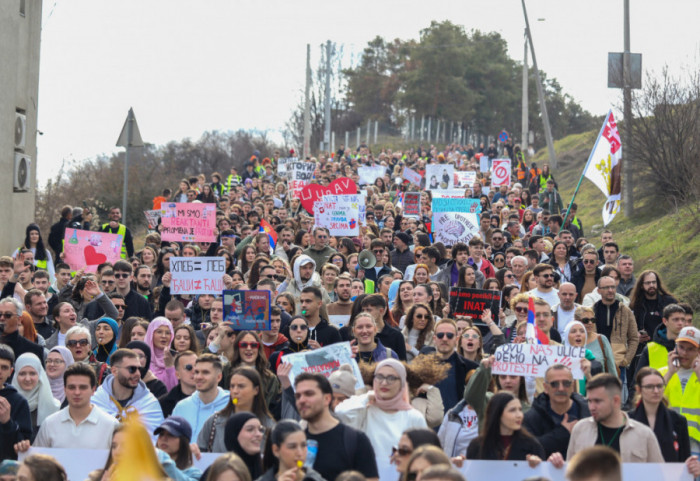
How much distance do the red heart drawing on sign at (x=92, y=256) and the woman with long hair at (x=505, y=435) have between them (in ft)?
33.8

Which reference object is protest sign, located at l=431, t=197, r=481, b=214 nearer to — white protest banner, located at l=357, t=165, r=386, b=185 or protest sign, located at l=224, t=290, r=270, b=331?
protest sign, located at l=224, t=290, r=270, b=331

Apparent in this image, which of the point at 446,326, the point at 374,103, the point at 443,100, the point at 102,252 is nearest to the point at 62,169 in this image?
the point at 102,252

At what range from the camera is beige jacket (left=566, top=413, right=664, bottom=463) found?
8000 millimetres

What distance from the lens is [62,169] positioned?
127 ft

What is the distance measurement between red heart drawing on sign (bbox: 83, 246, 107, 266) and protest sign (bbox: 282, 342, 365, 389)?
8.57 metres

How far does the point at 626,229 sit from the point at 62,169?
19.8m

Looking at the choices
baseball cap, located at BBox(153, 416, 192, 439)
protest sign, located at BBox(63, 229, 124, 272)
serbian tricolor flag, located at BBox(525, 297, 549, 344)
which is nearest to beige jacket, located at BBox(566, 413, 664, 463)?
serbian tricolor flag, located at BBox(525, 297, 549, 344)

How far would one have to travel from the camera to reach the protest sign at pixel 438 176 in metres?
28.9

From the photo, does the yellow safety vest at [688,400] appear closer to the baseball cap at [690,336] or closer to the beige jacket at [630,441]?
the baseball cap at [690,336]

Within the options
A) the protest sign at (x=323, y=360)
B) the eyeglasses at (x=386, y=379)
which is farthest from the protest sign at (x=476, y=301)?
the eyeglasses at (x=386, y=379)

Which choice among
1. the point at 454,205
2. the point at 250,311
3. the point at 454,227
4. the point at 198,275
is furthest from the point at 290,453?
the point at 454,205

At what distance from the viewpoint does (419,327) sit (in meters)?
11.4

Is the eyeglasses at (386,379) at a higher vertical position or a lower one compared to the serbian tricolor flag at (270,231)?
lower

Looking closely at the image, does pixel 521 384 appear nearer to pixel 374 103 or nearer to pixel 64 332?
pixel 64 332
